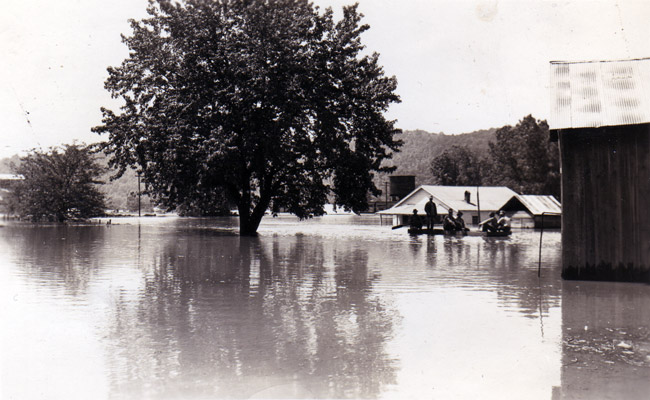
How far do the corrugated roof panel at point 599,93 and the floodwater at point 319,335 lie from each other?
3657mm

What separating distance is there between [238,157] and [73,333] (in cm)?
2357

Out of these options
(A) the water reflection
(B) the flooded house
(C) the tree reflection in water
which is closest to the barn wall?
(B) the flooded house

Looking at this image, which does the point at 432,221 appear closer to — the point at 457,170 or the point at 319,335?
the point at 319,335

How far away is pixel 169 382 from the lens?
Answer: 5.57 m

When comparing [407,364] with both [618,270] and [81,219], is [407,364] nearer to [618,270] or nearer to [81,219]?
[618,270]

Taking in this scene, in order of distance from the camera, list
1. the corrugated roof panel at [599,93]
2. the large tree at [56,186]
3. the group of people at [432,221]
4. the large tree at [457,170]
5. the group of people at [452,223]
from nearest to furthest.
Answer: the corrugated roof panel at [599,93] → the group of people at [452,223] → the group of people at [432,221] → the large tree at [56,186] → the large tree at [457,170]

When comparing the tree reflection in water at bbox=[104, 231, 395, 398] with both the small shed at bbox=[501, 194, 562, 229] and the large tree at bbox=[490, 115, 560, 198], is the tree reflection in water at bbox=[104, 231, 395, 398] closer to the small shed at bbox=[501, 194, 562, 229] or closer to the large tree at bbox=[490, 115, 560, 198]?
the small shed at bbox=[501, 194, 562, 229]

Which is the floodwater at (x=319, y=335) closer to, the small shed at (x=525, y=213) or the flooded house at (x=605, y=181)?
the flooded house at (x=605, y=181)

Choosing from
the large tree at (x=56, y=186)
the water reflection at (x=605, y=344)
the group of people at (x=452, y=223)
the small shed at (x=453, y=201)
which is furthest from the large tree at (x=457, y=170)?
the water reflection at (x=605, y=344)

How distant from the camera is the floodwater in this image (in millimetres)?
5566

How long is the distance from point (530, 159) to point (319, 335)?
287 ft

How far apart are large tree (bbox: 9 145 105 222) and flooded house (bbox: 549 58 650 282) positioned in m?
47.1

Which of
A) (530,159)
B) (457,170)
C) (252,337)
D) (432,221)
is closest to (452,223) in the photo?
(432,221)

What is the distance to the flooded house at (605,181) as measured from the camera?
1288 centimetres
